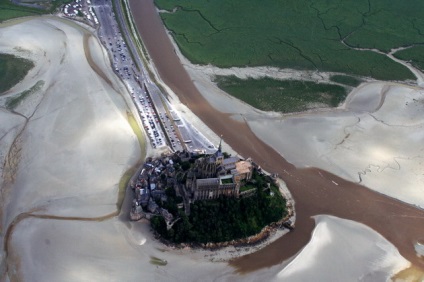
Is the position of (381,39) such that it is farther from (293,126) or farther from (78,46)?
(78,46)

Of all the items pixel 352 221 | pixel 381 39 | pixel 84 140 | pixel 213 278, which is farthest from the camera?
pixel 381 39

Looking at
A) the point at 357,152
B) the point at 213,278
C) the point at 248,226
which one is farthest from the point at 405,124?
the point at 213,278

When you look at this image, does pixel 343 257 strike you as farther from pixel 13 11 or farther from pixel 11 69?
pixel 13 11

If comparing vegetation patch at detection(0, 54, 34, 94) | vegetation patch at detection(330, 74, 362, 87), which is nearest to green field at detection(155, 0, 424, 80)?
vegetation patch at detection(330, 74, 362, 87)

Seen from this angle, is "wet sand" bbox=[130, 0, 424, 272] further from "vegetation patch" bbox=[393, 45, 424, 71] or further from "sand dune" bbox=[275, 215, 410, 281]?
"vegetation patch" bbox=[393, 45, 424, 71]

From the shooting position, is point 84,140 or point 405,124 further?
point 405,124

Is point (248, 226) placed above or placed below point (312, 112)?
below
